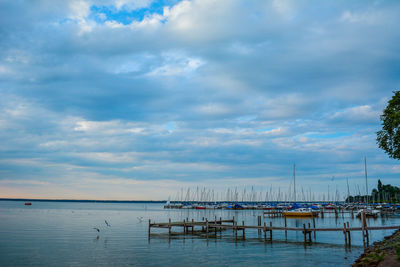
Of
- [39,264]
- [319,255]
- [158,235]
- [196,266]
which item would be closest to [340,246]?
[319,255]

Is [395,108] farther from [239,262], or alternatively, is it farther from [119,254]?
[119,254]

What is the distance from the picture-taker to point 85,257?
121ft

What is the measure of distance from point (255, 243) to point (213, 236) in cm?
1056

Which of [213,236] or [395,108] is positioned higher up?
[395,108]

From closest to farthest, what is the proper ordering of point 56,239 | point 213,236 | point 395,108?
1. point 395,108
2. point 56,239
3. point 213,236

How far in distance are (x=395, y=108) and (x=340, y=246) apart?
68.9ft

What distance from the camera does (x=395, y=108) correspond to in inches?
1420

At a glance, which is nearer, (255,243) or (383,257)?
(383,257)

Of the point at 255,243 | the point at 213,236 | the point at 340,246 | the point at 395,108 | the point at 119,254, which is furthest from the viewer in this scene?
the point at 213,236

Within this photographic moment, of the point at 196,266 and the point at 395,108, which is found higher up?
the point at 395,108

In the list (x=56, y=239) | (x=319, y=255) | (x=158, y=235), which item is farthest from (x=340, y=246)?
(x=56, y=239)

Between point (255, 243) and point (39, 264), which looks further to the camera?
point (255, 243)

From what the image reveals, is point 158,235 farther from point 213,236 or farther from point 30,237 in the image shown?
point 30,237

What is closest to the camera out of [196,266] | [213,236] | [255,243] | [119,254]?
[196,266]
